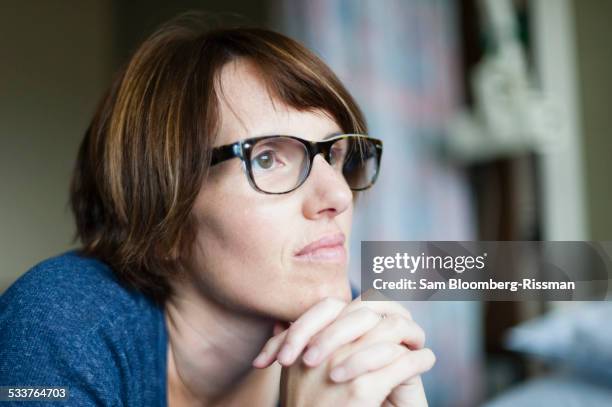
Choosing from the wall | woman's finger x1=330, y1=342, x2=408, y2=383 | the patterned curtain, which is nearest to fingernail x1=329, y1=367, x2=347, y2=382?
woman's finger x1=330, y1=342, x2=408, y2=383

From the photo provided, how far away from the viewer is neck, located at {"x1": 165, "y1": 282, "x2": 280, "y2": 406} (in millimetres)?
753

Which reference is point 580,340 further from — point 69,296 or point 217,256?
point 69,296

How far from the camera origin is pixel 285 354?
571mm

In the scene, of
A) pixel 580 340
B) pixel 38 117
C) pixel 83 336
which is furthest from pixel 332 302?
pixel 38 117

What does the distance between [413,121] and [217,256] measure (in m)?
1.38

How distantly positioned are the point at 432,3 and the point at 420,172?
0.66 meters

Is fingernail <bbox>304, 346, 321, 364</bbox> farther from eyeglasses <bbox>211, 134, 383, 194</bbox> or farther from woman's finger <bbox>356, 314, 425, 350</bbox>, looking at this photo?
eyeglasses <bbox>211, 134, 383, 194</bbox>

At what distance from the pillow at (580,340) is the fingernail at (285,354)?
0.66 m

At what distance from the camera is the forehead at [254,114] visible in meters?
0.67

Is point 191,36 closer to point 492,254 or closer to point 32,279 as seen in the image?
point 32,279

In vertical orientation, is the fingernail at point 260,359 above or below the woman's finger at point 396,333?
below

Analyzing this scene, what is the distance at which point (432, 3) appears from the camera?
6.74 feet

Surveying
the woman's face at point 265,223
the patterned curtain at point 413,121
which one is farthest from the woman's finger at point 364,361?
the patterned curtain at point 413,121

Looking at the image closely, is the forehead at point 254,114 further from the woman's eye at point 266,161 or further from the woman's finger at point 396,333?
the woman's finger at point 396,333
